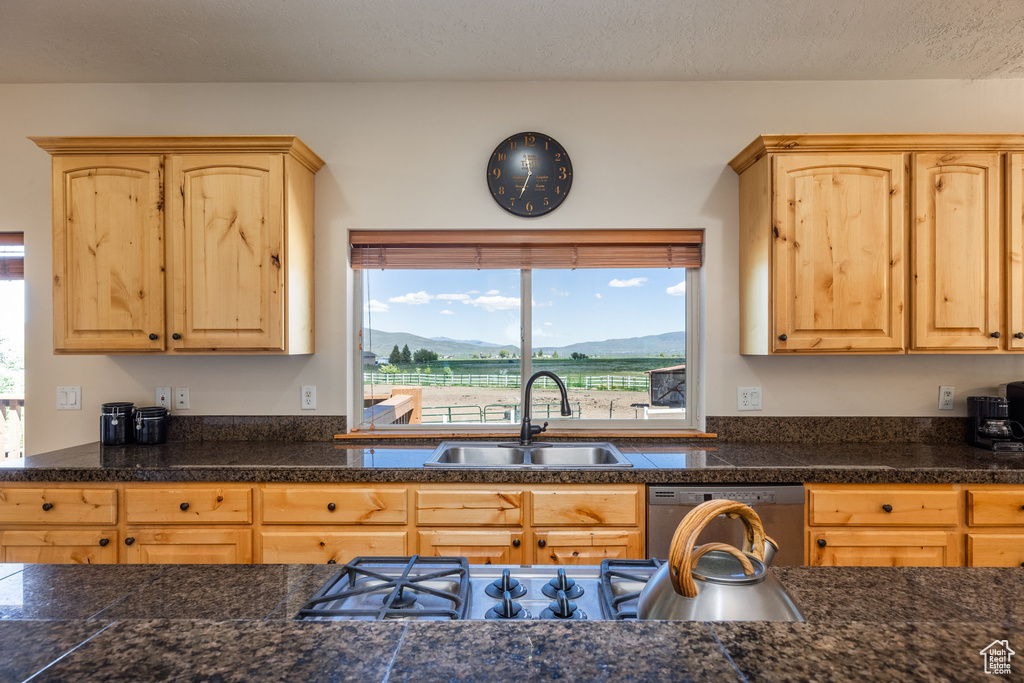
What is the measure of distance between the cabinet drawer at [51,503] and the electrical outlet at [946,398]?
374cm

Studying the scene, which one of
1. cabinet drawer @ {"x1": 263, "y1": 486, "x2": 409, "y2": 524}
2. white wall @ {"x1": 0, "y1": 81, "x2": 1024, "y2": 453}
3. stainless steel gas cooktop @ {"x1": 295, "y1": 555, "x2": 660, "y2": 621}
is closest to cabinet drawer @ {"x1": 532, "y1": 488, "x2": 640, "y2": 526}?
cabinet drawer @ {"x1": 263, "y1": 486, "x2": 409, "y2": 524}

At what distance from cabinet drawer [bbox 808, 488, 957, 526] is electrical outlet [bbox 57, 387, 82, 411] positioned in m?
3.43

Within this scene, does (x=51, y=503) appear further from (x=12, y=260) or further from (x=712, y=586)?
(x=712, y=586)

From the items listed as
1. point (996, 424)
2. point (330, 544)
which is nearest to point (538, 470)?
point (330, 544)

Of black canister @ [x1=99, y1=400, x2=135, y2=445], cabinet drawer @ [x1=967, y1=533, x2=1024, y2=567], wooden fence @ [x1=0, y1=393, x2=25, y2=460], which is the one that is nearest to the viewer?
cabinet drawer @ [x1=967, y1=533, x2=1024, y2=567]

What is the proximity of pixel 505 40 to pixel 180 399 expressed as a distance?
2331mm

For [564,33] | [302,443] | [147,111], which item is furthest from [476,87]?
[302,443]

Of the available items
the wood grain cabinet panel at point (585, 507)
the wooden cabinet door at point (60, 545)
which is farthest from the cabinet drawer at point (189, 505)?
the wood grain cabinet panel at point (585, 507)

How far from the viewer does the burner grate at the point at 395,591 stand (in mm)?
834

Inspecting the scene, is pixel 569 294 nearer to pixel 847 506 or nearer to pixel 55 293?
pixel 847 506

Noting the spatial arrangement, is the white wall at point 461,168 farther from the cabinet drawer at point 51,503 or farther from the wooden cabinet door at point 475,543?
the wooden cabinet door at point 475,543

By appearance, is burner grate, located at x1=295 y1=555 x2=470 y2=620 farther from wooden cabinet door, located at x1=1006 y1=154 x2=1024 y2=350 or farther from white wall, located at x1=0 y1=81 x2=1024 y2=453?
wooden cabinet door, located at x1=1006 y1=154 x2=1024 y2=350

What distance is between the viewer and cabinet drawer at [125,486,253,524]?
2.06 meters

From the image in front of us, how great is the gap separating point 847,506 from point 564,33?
225 centimetres
